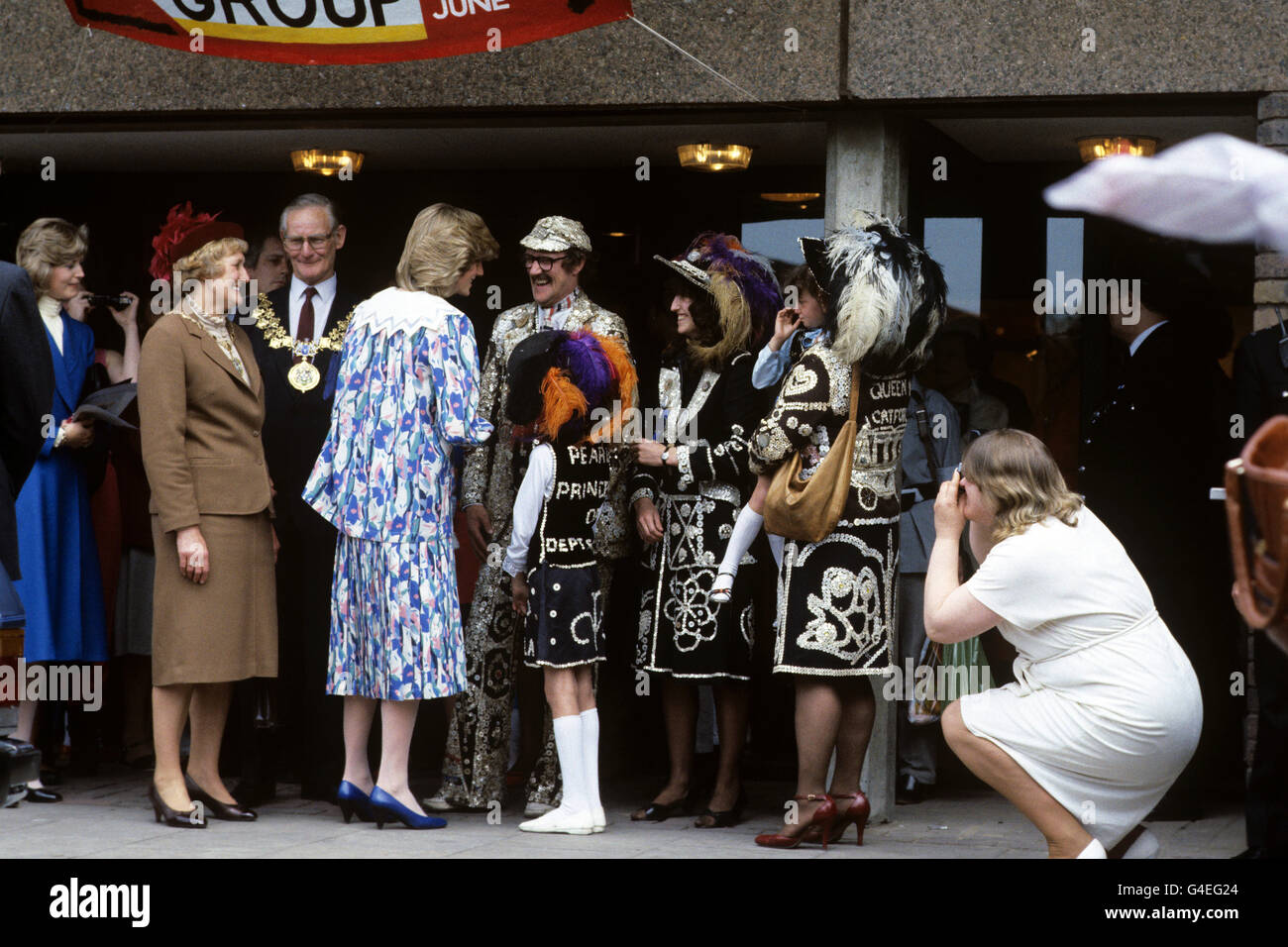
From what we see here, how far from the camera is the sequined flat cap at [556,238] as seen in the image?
671 centimetres

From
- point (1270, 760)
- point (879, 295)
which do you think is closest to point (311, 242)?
point (879, 295)

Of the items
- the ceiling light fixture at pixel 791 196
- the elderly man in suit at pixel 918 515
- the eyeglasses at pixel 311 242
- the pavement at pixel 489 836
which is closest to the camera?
the pavement at pixel 489 836

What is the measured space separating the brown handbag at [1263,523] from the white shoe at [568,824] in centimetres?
371

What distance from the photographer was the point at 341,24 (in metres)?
6.66

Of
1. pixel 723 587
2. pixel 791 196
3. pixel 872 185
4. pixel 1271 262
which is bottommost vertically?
pixel 723 587

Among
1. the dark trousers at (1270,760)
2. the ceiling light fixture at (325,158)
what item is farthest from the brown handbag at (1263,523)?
the ceiling light fixture at (325,158)

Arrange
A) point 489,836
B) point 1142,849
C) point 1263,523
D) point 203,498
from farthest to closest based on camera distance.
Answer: point 203,498 → point 489,836 → point 1142,849 → point 1263,523

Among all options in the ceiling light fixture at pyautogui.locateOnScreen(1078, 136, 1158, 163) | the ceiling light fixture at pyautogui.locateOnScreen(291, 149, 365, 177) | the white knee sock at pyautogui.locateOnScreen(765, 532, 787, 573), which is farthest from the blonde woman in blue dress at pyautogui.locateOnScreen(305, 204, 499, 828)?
the ceiling light fixture at pyautogui.locateOnScreen(1078, 136, 1158, 163)

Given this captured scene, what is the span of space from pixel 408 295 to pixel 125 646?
7.89 feet

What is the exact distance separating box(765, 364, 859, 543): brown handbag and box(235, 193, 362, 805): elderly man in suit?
1.85 metres

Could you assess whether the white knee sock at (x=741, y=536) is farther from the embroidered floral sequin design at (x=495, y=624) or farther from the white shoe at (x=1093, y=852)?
the white shoe at (x=1093, y=852)

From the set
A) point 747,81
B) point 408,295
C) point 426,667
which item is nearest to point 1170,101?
point 747,81

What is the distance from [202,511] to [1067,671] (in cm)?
308

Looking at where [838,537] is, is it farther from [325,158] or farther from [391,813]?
[325,158]
